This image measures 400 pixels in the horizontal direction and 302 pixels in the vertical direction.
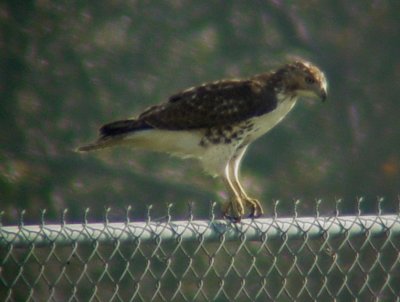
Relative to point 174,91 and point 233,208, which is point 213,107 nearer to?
point 233,208

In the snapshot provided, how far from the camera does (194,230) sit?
15.5 ft

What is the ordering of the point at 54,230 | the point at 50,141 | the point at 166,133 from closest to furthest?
the point at 54,230, the point at 166,133, the point at 50,141

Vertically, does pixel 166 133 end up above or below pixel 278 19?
above

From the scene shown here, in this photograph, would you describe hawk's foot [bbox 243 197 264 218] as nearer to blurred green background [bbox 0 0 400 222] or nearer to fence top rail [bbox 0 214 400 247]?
fence top rail [bbox 0 214 400 247]

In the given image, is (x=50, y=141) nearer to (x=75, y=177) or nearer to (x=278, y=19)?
(x=75, y=177)

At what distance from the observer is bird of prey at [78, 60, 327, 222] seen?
630cm

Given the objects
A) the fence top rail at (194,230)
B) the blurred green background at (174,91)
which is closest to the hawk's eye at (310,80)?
the fence top rail at (194,230)

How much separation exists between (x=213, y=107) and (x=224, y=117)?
0.22 ft

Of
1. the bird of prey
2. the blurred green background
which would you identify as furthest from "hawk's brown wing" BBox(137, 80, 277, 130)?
the blurred green background

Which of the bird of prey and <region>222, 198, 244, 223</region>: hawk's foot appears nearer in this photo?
<region>222, 198, 244, 223</region>: hawk's foot

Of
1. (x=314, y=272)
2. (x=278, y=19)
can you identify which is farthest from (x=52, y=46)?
(x=314, y=272)

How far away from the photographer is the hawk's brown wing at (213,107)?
633 centimetres

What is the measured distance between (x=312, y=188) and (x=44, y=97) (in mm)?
1762

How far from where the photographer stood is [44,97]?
8.31m
